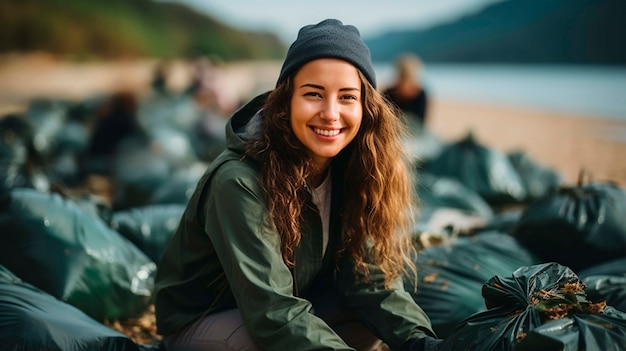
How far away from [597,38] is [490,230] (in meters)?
30.0

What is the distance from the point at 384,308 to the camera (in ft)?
7.11

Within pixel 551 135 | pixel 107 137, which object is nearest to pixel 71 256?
pixel 107 137

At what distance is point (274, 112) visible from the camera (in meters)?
2.06

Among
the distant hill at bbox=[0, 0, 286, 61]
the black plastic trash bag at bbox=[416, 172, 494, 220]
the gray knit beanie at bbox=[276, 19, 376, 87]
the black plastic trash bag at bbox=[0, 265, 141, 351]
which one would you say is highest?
the distant hill at bbox=[0, 0, 286, 61]

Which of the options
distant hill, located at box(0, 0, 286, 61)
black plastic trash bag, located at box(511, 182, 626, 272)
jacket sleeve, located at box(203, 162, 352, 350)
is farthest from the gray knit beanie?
distant hill, located at box(0, 0, 286, 61)

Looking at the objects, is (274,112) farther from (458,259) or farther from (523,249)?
(523,249)

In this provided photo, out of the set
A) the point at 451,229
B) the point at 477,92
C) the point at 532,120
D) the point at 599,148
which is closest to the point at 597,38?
the point at 477,92

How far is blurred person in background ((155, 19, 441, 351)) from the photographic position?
1885mm

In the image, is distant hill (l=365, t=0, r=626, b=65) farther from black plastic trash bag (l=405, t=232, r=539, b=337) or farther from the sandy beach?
black plastic trash bag (l=405, t=232, r=539, b=337)

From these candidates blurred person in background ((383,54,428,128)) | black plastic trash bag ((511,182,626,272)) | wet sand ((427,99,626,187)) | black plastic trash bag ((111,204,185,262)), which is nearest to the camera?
black plastic trash bag ((511,182,626,272))

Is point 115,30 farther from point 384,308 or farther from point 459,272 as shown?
point 384,308

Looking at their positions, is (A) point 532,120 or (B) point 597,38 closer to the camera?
(A) point 532,120

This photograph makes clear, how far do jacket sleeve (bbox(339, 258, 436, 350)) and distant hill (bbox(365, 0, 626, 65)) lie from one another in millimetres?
23888

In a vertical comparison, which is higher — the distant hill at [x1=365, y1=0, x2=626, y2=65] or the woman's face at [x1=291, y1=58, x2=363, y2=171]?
the distant hill at [x1=365, y1=0, x2=626, y2=65]
